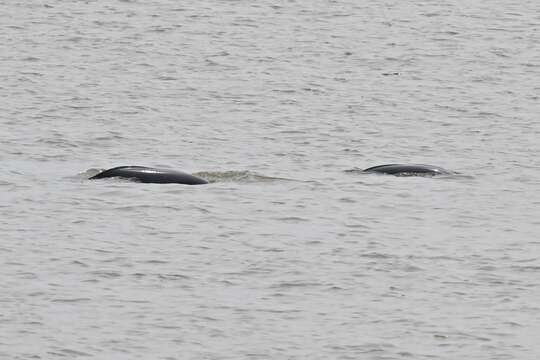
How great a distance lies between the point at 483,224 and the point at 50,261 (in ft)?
19.6

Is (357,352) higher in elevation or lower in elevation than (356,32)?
higher

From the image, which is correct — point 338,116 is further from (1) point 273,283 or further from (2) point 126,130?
(1) point 273,283

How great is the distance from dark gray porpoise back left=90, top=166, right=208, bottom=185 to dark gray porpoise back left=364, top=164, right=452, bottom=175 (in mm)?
2738

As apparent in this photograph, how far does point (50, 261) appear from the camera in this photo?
21.0m

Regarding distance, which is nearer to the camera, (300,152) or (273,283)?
(273,283)

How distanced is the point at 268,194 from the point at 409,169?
263 cm

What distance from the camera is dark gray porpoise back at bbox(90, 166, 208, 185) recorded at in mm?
25969

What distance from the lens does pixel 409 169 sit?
27078 mm

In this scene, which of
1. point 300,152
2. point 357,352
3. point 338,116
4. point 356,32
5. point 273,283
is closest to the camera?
point 357,352

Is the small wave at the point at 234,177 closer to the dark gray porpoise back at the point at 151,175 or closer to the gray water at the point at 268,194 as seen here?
the gray water at the point at 268,194

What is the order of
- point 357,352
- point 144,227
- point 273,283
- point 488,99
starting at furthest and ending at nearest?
point 488,99, point 144,227, point 273,283, point 357,352

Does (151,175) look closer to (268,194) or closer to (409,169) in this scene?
(268,194)

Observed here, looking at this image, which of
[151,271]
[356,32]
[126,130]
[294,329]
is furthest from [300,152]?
[356,32]

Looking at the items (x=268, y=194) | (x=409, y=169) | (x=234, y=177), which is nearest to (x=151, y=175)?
(x=234, y=177)
